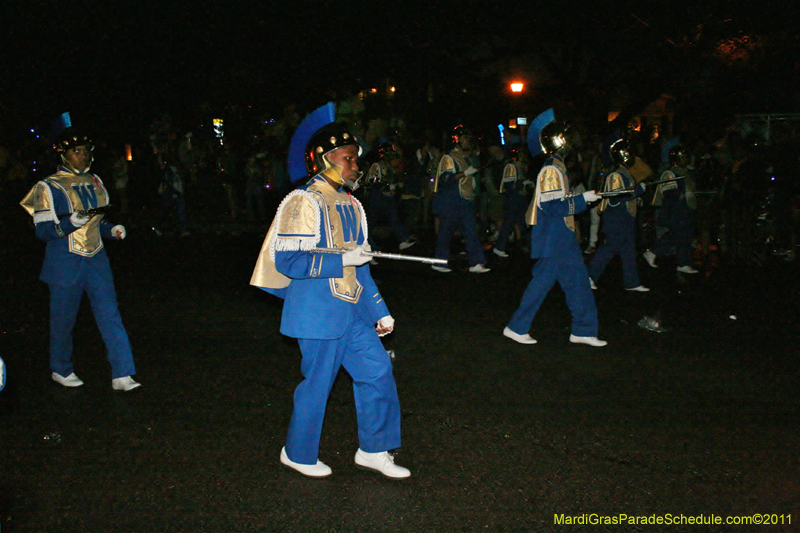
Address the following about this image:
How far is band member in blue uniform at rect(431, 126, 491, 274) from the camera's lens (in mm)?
10969

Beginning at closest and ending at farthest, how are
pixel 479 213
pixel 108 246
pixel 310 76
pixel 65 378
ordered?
1. pixel 65 378
2. pixel 108 246
3. pixel 479 213
4. pixel 310 76

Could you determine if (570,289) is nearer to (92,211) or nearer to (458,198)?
(92,211)

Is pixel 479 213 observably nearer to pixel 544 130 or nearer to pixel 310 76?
pixel 310 76

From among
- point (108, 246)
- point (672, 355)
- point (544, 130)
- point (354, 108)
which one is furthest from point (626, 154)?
point (354, 108)

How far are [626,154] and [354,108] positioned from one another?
12094mm

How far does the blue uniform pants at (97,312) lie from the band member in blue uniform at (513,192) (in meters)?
7.86

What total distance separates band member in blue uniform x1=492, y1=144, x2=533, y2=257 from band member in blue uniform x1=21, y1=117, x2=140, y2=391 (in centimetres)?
778

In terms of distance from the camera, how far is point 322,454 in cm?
461

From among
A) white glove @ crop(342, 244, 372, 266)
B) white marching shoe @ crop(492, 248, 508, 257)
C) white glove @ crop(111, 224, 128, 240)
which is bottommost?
white marching shoe @ crop(492, 248, 508, 257)

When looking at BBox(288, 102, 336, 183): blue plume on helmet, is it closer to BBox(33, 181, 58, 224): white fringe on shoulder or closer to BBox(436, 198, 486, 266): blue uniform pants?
BBox(33, 181, 58, 224): white fringe on shoulder

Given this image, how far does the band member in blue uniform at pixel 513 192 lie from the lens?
12336 millimetres

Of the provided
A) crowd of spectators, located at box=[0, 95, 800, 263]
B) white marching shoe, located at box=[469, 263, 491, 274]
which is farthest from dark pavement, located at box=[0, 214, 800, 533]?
crowd of spectators, located at box=[0, 95, 800, 263]

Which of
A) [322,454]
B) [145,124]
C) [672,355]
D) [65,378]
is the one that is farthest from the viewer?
[145,124]

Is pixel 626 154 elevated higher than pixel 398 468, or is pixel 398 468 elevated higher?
pixel 626 154
